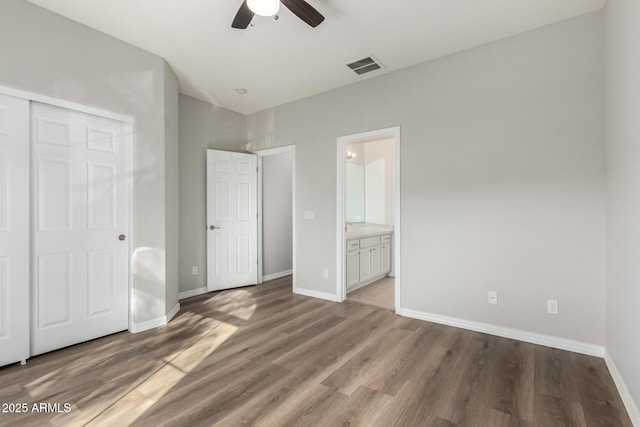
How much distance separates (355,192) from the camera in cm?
605

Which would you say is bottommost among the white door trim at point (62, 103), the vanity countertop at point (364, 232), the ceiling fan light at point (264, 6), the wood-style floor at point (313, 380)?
the wood-style floor at point (313, 380)

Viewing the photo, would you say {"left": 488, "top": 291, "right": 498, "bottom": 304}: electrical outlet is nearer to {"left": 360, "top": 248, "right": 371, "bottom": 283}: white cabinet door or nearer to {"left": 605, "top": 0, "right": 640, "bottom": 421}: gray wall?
{"left": 605, "top": 0, "right": 640, "bottom": 421}: gray wall

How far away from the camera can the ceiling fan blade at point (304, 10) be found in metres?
1.99

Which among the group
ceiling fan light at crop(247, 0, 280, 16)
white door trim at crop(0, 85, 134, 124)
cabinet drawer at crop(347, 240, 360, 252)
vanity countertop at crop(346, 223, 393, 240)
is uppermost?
ceiling fan light at crop(247, 0, 280, 16)

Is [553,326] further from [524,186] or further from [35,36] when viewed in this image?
[35,36]

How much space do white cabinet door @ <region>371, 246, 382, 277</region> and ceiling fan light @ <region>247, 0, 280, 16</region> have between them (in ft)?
12.0

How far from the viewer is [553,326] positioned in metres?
2.58

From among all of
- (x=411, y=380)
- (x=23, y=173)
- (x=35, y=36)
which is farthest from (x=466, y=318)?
(x=35, y=36)

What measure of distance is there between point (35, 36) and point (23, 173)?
44.2 inches

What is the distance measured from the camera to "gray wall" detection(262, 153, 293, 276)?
16.9 feet

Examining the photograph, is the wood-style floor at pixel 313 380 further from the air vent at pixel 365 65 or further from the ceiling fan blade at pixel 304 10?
the air vent at pixel 365 65

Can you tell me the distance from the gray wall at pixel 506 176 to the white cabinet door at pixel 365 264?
1.18m

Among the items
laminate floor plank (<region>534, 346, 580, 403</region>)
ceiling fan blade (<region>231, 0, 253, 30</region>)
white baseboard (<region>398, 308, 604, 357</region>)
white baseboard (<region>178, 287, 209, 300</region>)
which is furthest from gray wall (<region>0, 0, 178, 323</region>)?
laminate floor plank (<region>534, 346, 580, 403</region>)

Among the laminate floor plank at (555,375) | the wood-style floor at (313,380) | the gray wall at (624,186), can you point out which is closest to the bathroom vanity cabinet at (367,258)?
the wood-style floor at (313,380)
